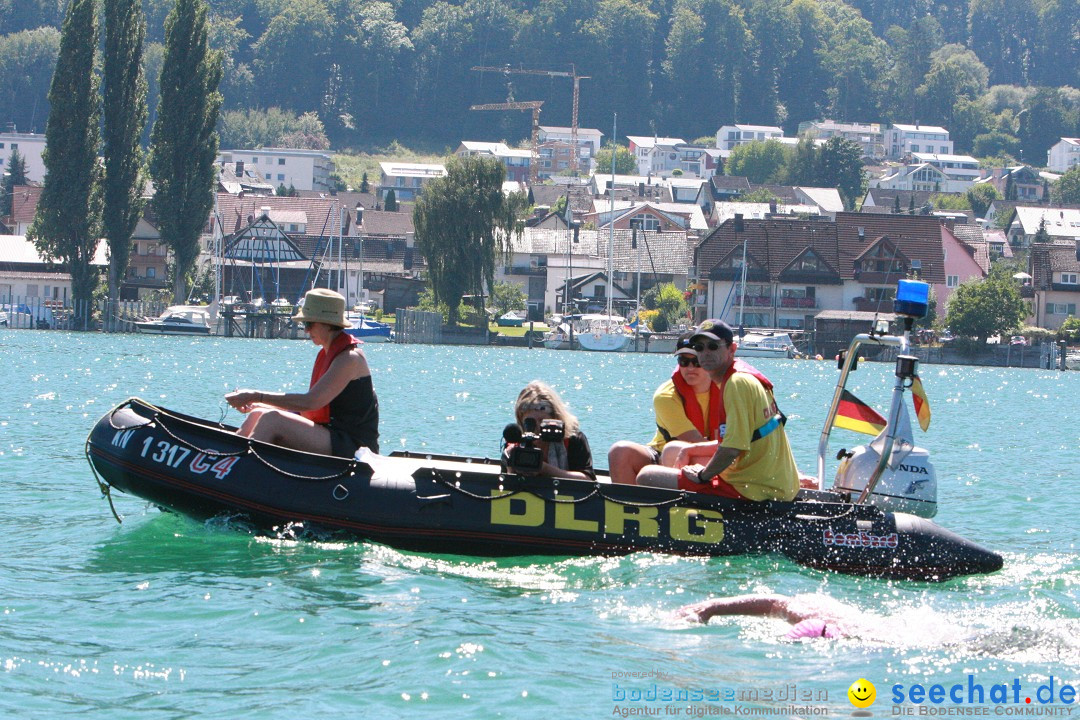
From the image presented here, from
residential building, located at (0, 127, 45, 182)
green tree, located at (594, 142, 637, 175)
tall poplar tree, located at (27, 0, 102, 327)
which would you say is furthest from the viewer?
green tree, located at (594, 142, 637, 175)

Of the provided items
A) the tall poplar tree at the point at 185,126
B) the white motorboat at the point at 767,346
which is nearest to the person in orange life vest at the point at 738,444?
the tall poplar tree at the point at 185,126

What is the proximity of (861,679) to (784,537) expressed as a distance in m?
2.80

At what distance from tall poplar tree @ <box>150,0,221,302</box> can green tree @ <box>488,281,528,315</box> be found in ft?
78.7

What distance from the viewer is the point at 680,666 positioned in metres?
8.67

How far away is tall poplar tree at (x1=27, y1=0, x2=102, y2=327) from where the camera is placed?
62000 millimetres

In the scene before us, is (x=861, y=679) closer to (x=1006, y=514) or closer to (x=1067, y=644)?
(x=1067, y=644)

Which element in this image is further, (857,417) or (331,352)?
(857,417)

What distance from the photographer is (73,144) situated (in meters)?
62.5

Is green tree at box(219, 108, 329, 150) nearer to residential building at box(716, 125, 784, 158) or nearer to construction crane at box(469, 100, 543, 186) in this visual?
construction crane at box(469, 100, 543, 186)

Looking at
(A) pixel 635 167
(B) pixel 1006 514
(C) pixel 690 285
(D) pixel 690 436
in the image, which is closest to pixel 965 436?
(B) pixel 1006 514

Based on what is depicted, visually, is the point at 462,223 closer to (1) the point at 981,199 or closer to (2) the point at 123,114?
(2) the point at 123,114

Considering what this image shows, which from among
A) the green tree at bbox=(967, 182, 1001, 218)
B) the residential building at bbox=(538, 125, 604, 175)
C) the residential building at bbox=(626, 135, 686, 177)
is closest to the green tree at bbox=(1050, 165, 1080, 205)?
the green tree at bbox=(967, 182, 1001, 218)

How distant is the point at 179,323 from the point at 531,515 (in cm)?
6286

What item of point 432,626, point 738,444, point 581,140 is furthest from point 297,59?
point 432,626
